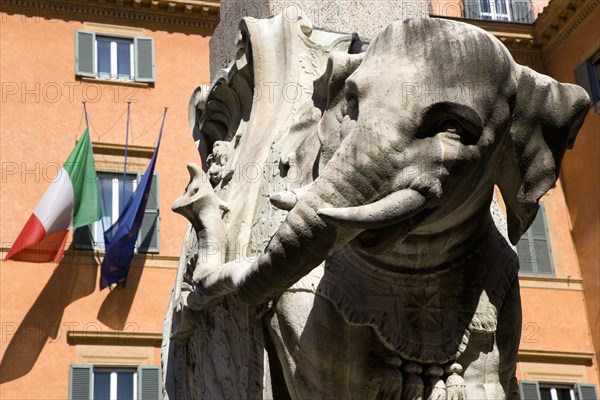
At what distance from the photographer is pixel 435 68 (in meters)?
2.69

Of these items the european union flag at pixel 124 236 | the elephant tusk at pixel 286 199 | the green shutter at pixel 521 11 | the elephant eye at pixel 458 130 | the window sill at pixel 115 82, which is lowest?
the elephant tusk at pixel 286 199

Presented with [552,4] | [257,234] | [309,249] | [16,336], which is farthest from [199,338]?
[552,4]

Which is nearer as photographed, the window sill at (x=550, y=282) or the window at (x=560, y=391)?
the window at (x=560, y=391)

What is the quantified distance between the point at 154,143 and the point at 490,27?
5541mm

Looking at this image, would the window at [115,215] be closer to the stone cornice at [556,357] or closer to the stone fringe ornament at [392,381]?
the stone cornice at [556,357]

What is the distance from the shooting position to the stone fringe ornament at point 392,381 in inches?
116

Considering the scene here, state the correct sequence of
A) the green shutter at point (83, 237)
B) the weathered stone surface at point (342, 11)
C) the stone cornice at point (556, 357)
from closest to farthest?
1. the weathered stone surface at point (342, 11)
2. the green shutter at point (83, 237)
3. the stone cornice at point (556, 357)

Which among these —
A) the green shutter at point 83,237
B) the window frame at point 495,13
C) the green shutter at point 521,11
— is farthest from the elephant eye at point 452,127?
the window frame at point 495,13

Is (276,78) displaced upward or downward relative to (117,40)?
downward

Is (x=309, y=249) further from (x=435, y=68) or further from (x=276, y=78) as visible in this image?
(x=276, y=78)

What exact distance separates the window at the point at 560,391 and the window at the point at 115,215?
5.57 m

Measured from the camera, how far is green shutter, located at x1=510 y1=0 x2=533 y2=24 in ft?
68.1

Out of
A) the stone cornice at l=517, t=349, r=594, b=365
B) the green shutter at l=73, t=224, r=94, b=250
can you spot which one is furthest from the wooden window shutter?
the green shutter at l=73, t=224, r=94, b=250

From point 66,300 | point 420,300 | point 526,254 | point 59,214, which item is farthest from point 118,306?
point 420,300
